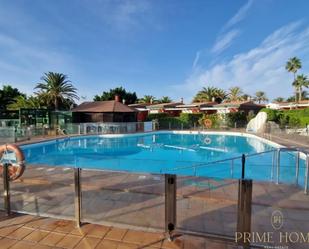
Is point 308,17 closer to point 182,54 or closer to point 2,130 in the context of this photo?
point 182,54

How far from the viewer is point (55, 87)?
2906 cm

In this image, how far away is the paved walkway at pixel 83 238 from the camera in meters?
2.83

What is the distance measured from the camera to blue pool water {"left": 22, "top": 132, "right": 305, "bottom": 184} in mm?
4730

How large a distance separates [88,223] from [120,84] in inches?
1621

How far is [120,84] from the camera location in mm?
43188

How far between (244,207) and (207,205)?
139cm

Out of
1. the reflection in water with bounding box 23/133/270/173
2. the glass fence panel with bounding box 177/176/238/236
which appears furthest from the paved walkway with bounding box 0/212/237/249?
the reflection in water with bounding box 23/133/270/173

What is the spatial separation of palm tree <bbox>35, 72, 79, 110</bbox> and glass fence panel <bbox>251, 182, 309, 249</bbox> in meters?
29.3

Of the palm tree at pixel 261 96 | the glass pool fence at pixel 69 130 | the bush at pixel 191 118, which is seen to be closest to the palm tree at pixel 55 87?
the glass pool fence at pixel 69 130

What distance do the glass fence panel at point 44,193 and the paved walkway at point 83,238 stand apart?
40 centimetres

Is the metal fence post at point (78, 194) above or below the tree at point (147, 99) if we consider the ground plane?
below

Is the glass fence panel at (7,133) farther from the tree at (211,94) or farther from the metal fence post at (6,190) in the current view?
the tree at (211,94)

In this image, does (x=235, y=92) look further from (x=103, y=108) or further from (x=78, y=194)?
(x=78, y=194)

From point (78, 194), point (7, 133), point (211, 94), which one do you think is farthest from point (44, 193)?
point (211, 94)
